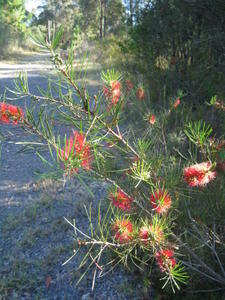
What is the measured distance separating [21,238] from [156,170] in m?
1.67

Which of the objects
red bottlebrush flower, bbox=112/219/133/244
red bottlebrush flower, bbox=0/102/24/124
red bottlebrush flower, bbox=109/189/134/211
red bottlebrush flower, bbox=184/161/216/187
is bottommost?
red bottlebrush flower, bbox=112/219/133/244

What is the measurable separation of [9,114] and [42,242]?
1.75m

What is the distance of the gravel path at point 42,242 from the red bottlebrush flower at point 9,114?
44 centimetres

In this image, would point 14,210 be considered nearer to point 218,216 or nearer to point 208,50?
point 218,216

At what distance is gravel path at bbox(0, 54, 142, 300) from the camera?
1964mm

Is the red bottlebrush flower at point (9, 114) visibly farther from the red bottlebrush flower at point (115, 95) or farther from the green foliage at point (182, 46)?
the green foliage at point (182, 46)

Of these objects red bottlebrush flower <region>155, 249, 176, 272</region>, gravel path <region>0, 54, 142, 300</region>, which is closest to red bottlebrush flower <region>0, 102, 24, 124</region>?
gravel path <region>0, 54, 142, 300</region>

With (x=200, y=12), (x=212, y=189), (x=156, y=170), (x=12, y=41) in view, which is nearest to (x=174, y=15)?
(x=200, y=12)

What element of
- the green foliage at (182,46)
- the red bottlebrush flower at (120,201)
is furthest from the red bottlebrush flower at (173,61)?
the red bottlebrush flower at (120,201)

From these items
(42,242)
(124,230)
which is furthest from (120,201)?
(42,242)

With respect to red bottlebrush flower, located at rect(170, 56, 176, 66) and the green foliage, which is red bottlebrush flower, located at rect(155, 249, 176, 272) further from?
red bottlebrush flower, located at rect(170, 56, 176, 66)

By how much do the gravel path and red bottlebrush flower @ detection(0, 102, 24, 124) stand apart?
438 mm

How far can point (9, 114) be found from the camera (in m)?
0.86

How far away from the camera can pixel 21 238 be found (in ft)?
8.11
